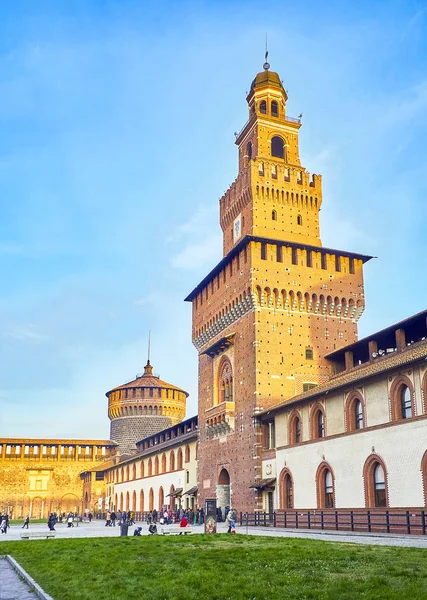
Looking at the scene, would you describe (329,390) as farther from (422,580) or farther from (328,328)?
(422,580)

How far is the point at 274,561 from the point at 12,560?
7739 millimetres

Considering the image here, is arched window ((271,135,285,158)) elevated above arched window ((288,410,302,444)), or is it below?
above

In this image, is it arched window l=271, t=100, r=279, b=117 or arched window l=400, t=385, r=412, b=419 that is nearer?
arched window l=400, t=385, r=412, b=419

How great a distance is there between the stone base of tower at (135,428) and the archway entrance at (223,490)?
128 feet

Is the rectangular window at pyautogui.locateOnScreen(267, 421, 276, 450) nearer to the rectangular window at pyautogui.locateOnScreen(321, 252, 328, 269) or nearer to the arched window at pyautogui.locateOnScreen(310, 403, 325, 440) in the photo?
the arched window at pyautogui.locateOnScreen(310, 403, 325, 440)

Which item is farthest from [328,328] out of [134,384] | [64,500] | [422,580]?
[64,500]

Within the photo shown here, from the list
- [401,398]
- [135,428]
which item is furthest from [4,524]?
[135,428]

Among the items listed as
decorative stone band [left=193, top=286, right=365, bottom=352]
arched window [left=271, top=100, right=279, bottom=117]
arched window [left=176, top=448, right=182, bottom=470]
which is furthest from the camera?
arched window [left=176, top=448, right=182, bottom=470]

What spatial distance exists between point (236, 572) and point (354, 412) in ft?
62.7

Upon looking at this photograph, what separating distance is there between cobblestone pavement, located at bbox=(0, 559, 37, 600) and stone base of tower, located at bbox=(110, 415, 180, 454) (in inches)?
2666

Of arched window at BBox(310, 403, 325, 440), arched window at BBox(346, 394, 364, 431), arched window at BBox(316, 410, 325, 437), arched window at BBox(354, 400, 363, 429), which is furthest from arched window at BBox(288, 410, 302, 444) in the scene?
arched window at BBox(354, 400, 363, 429)

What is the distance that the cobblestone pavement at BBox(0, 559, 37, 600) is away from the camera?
11.7m

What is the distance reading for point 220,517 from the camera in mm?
42562

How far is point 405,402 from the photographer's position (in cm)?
2777
